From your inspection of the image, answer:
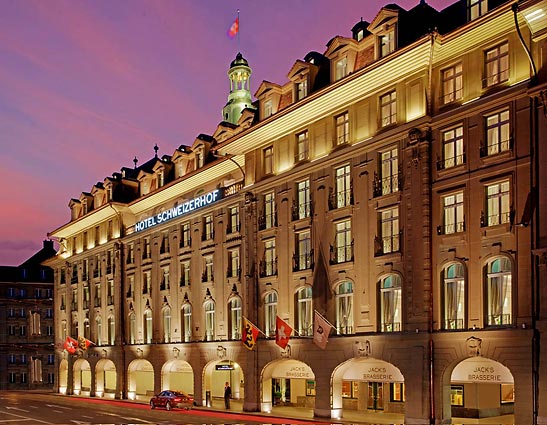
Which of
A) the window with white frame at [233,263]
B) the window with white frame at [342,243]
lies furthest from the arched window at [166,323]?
the window with white frame at [342,243]

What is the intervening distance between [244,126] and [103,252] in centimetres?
2930

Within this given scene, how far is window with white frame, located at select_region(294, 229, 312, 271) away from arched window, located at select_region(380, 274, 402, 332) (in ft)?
22.3

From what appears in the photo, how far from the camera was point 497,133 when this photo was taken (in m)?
35.3

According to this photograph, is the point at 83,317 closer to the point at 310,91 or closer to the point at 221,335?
the point at 221,335

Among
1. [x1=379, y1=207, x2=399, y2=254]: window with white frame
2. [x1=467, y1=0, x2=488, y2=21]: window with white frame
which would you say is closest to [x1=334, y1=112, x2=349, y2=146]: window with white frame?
[x1=379, y1=207, x2=399, y2=254]: window with white frame

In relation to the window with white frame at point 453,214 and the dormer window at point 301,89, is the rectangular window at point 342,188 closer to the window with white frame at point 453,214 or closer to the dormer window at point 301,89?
the dormer window at point 301,89

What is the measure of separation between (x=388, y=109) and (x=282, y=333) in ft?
49.1

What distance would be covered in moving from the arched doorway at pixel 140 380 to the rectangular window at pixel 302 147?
28.7 m

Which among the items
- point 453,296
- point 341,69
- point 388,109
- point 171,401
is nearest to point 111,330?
point 171,401

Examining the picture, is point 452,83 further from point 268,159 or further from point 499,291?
point 268,159

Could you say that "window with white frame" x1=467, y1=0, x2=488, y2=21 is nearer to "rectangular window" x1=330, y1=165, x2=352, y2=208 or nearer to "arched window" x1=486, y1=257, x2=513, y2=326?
"rectangular window" x1=330, y1=165, x2=352, y2=208

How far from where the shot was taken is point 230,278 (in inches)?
2168

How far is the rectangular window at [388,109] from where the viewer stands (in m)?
41.1

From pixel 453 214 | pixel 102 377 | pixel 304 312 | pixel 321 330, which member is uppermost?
pixel 453 214
